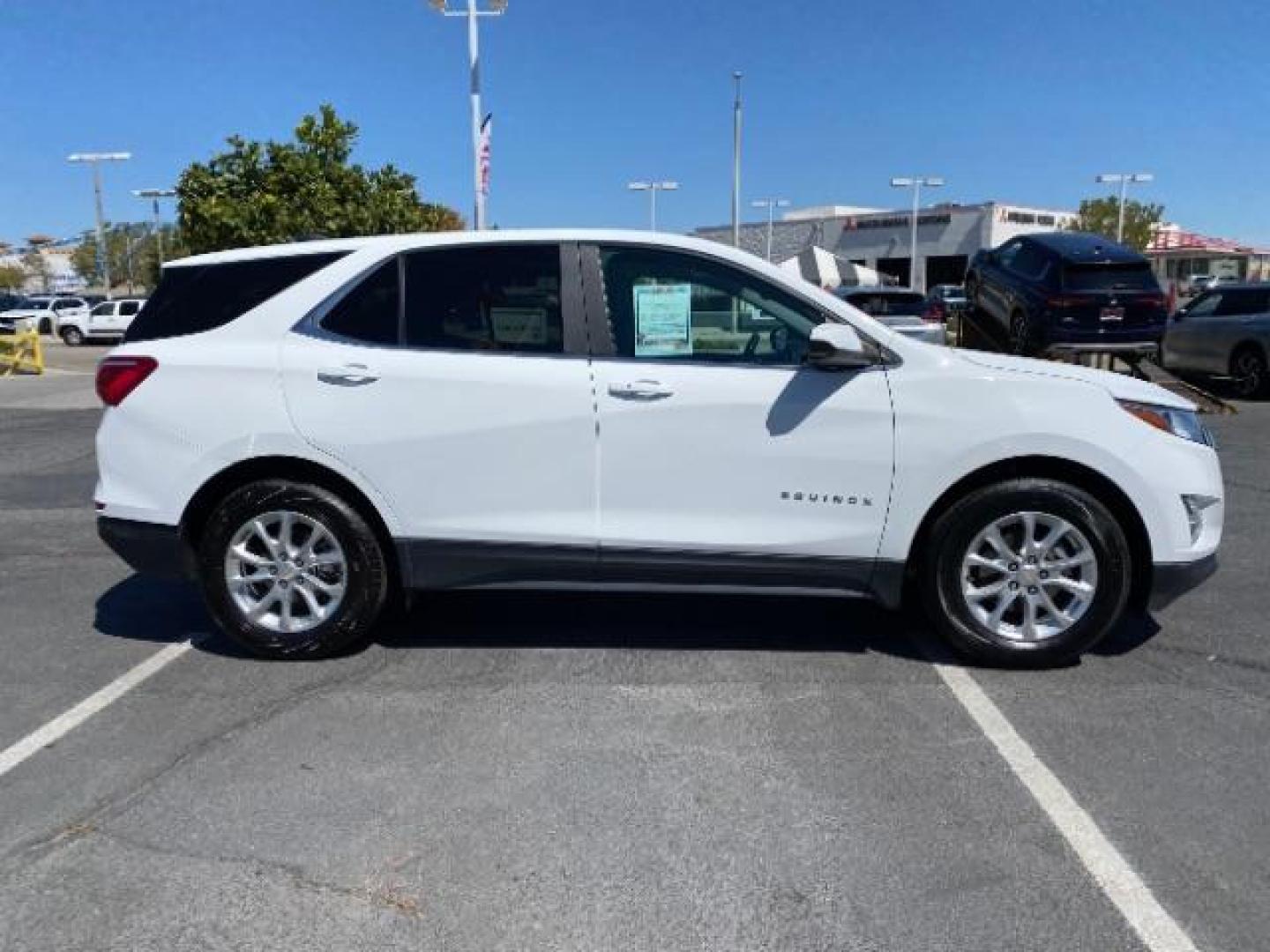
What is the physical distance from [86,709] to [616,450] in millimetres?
2333

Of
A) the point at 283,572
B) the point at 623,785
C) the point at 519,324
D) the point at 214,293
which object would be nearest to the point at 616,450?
the point at 519,324

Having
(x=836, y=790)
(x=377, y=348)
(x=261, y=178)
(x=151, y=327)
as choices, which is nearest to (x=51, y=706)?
(x=151, y=327)

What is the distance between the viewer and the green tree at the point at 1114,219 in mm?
68750

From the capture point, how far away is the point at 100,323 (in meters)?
37.5

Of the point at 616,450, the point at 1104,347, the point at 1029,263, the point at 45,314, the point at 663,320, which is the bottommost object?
the point at 45,314

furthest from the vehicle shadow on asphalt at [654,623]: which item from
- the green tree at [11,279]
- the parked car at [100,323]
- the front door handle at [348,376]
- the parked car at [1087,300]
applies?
the green tree at [11,279]

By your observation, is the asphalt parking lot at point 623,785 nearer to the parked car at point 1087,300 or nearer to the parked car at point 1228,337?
the parked car at point 1087,300

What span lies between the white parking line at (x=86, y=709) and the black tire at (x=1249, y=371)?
49.6 feet

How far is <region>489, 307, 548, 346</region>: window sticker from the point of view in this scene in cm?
421

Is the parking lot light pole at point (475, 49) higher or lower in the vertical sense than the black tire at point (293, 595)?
higher

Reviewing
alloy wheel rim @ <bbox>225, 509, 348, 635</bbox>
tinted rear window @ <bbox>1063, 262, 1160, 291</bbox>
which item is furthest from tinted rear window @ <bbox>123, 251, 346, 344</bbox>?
tinted rear window @ <bbox>1063, 262, 1160, 291</bbox>

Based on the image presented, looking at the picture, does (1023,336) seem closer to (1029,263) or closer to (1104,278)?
(1029,263)

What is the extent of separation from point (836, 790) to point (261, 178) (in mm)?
26679

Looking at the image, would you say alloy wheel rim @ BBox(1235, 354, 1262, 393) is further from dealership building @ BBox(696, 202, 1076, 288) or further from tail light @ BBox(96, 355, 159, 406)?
dealership building @ BBox(696, 202, 1076, 288)
